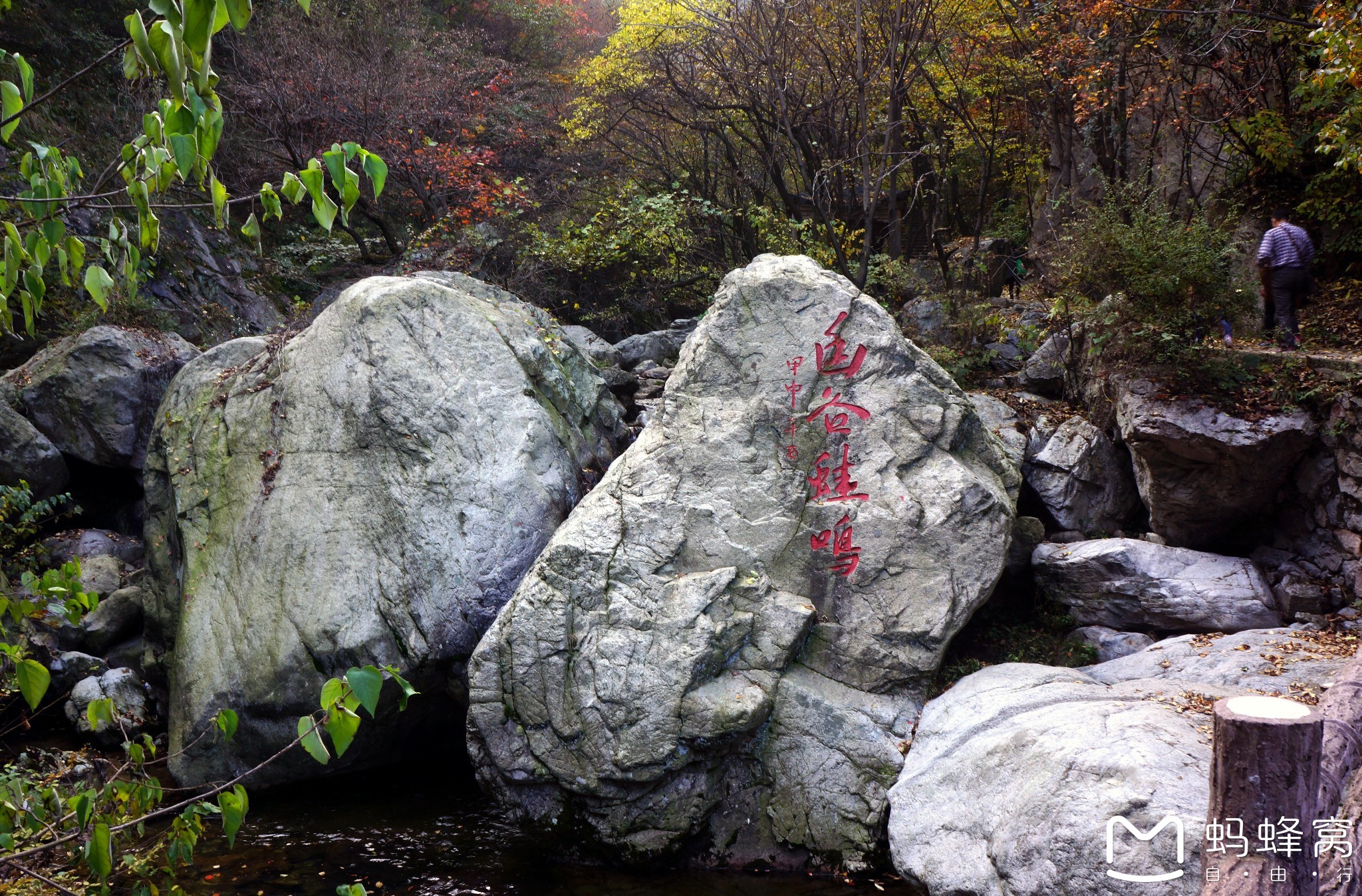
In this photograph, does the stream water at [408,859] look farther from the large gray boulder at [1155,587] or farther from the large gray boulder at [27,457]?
the large gray boulder at [27,457]

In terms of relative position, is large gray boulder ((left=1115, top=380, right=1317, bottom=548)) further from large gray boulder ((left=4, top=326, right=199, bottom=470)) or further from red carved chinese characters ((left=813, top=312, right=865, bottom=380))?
large gray boulder ((left=4, top=326, right=199, bottom=470))

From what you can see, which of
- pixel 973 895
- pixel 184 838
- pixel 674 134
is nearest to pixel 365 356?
pixel 184 838

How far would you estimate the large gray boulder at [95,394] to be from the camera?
11383 mm

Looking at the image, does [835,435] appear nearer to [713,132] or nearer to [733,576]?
[733,576]

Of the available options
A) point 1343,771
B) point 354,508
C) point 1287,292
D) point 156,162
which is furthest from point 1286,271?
point 156,162

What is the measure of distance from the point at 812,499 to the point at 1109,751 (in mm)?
3059

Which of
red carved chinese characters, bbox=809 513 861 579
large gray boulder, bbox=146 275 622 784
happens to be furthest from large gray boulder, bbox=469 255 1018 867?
large gray boulder, bbox=146 275 622 784

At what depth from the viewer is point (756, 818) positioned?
21.7ft

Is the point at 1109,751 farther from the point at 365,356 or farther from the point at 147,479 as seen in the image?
the point at 147,479

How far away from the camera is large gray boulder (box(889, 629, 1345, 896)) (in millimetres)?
4551

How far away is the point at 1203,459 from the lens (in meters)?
8.52

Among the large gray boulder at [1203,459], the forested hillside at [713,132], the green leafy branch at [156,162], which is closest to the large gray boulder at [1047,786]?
the large gray boulder at [1203,459]

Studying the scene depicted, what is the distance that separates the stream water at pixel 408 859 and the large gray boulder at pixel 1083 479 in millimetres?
4979

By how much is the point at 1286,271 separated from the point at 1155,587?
4.62m
